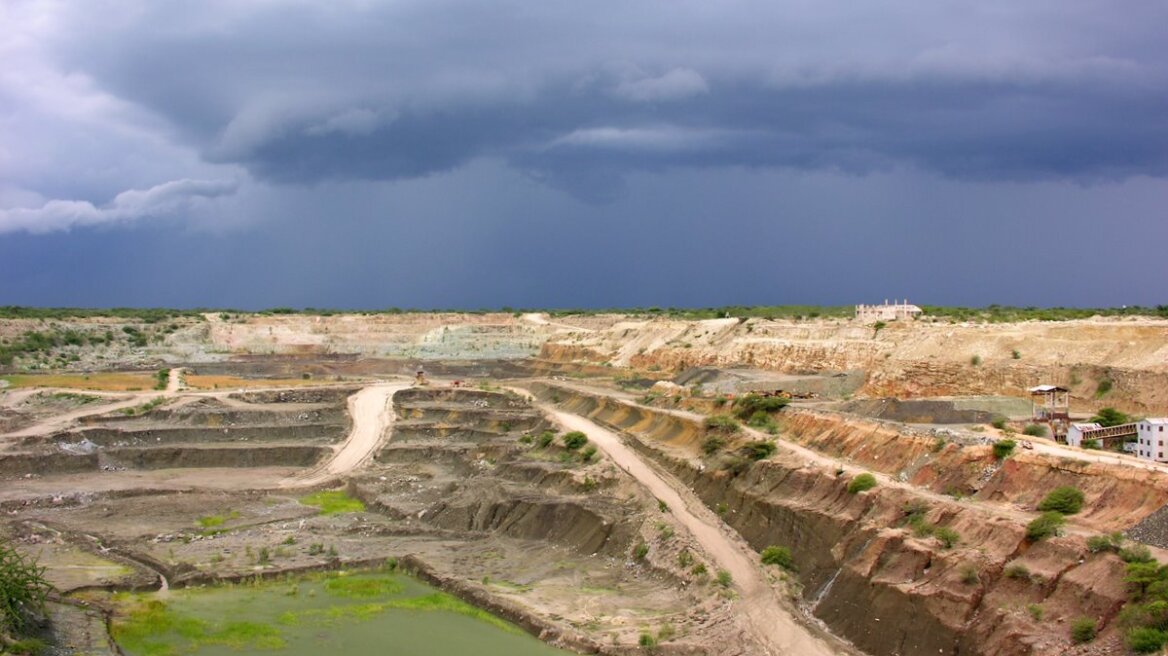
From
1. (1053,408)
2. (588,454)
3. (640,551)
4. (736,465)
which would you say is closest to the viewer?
A: (640,551)

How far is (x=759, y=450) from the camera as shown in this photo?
144 ft

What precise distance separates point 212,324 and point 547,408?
245 ft

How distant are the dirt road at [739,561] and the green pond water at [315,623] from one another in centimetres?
625

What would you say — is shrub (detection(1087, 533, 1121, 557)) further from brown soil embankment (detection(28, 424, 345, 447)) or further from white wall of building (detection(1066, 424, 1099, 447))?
brown soil embankment (detection(28, 424, 345, 447))

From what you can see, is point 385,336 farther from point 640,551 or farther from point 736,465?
point 640,551

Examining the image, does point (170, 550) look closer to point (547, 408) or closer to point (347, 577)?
point (347, 577)

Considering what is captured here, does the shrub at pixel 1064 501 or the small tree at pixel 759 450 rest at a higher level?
the small tree at pixel 759 450

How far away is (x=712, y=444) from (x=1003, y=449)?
18.7 metres

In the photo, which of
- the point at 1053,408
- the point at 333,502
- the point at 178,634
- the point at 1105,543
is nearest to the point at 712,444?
the point at 1053,408

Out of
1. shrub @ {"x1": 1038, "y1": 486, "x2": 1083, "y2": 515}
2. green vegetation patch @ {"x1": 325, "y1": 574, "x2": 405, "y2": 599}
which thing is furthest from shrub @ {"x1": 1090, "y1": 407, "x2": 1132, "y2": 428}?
green vegetation patch @ {"x1": 325, "y1": 574, "x2": 405, "y2": 599}

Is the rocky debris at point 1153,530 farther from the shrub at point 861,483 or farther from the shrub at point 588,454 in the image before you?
the shrub at point 588,454

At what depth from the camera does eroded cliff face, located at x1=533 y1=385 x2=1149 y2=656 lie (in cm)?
2450

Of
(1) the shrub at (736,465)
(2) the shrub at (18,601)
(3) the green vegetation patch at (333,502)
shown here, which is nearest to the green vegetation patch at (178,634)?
(2) the shrub at (18,601)

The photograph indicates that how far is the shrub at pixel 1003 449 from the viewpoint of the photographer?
3231 cm
